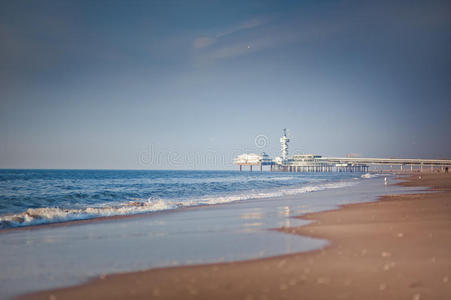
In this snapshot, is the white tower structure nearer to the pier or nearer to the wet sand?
the pier

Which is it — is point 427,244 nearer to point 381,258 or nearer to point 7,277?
point 381,258

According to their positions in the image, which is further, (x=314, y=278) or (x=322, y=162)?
(x=322, y=162)

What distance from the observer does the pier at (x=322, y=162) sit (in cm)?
13325

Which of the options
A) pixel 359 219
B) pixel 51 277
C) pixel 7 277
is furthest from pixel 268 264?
pixel 359 219

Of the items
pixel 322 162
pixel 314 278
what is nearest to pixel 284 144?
pixel 322 162

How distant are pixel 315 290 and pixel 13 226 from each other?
33.0 ft

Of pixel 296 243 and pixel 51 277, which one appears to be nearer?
pixel 51 277

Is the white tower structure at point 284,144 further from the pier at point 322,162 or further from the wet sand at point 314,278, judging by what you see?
the wet sand at point 314,278

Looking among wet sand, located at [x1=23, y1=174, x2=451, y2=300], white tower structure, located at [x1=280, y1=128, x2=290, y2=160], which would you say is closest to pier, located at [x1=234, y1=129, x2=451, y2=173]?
white tower structure, located at [x1=280, y1=128, x2=290, y2=160]

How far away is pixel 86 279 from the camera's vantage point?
4.80 metres

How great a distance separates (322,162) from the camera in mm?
149000

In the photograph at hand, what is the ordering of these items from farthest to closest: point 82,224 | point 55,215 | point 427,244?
point 55,215
point 82,224
point 427,244

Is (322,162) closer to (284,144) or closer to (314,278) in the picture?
(284,144)

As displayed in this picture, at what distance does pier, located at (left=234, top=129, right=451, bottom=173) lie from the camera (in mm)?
133250
